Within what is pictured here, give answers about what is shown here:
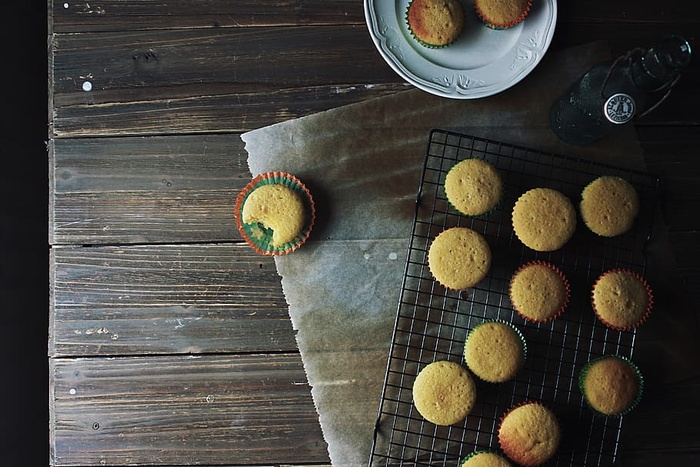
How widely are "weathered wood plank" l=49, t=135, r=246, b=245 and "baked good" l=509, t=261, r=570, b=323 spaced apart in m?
0.95

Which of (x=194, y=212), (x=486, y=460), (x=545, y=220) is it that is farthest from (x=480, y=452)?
(x=194, y=212)

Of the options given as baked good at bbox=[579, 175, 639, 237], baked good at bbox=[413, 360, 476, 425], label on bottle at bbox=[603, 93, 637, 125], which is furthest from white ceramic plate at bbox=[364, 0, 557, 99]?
baked good at bbox=[413, 360, 476, 425]

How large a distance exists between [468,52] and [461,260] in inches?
27.6

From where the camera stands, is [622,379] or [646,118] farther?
[646,118]

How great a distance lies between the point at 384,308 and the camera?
210 centimetres

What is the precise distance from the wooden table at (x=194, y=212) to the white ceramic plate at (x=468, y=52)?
8 centimetres

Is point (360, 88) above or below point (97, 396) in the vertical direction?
above

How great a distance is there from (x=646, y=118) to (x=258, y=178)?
4.33ft

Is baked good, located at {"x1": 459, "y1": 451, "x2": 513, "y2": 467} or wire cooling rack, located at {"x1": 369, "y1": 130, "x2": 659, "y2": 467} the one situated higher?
wire cooling rack, located at {"x1": 369, "y1": 130, "x2": 659, "y2": 467}

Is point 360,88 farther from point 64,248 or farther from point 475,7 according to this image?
point 64,248

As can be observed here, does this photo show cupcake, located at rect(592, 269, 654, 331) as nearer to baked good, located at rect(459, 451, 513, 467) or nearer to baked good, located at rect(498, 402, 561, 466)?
baked good, located at rect(498, 402, 561, 466)

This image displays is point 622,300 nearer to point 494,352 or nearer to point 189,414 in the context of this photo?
point 494,352

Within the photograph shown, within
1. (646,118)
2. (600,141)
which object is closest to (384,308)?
(600,141)

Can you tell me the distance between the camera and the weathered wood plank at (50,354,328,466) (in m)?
2.10
